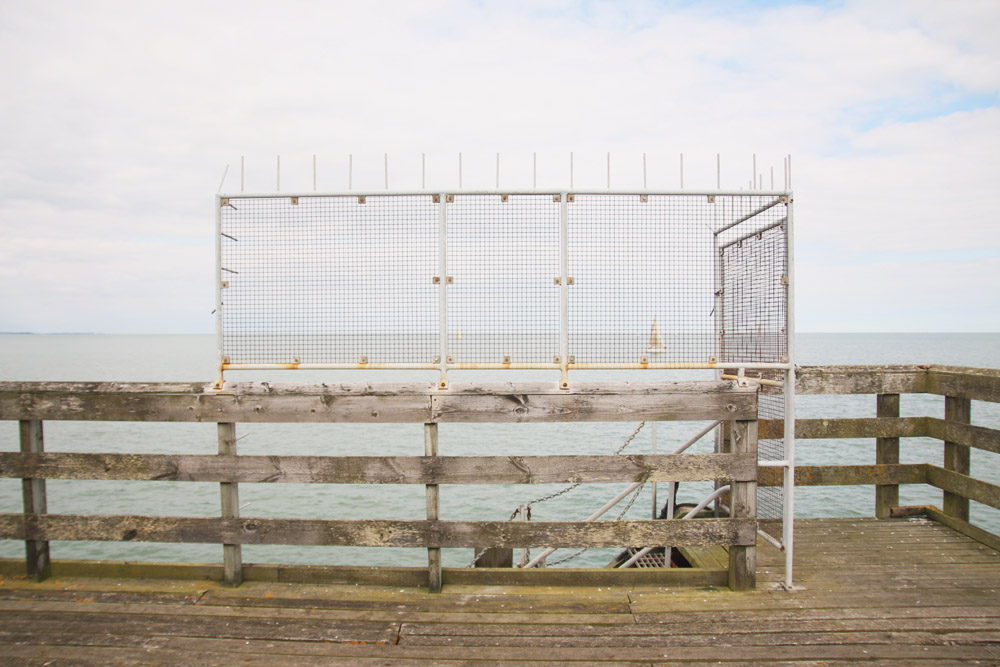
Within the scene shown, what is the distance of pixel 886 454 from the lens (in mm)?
5223

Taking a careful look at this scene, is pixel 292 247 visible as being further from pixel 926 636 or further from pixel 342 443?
pixel 342 443

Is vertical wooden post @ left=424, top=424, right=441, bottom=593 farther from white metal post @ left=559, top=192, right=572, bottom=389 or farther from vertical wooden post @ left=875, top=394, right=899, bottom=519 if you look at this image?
vertical wooden post @ left=875, top=394, right=899, bottom=519

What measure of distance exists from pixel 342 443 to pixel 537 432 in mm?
7123

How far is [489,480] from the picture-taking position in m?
3.65

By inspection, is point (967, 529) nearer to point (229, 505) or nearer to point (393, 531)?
point (393, 531)

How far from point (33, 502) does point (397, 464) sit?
250 cm

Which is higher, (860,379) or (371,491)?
(860,379)

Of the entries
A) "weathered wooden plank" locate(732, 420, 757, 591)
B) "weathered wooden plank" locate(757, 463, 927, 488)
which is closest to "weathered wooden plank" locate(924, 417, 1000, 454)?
"weathered wooden plank" locate(757, 463, 927, 488)

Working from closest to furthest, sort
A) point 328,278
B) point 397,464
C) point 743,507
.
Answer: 1. point 397,464
2. point 743,507
3. point 328,278

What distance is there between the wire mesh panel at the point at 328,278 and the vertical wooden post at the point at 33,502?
1391 mm

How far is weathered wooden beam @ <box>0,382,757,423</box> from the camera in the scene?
3.69 m

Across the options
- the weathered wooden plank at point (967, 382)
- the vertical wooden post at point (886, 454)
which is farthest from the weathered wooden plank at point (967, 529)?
the weathered wooden plank at point (967, 382)

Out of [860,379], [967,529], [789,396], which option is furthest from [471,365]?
[967,529]

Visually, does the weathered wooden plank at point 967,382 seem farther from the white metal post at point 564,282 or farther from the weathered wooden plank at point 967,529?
the white metal post at point 564,282
